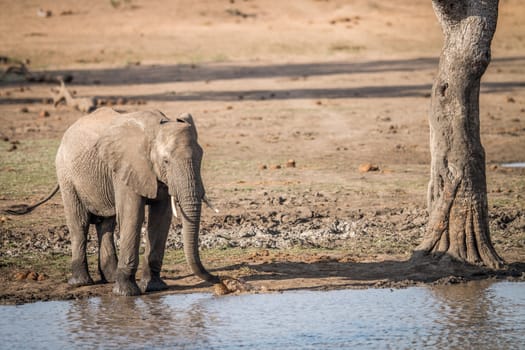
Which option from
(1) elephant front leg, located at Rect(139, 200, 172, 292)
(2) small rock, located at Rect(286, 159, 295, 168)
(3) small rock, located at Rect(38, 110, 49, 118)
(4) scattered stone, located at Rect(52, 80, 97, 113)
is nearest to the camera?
(1) elephant front leg, located at Rect(139, 200, 172, 292)

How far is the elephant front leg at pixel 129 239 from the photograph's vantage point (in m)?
8.44

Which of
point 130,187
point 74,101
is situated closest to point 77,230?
point 130,187

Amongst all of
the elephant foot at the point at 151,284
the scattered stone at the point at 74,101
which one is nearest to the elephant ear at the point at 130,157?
the elephant foot at the point at 151,284

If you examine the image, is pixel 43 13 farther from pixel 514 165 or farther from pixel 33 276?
pixel 33 276

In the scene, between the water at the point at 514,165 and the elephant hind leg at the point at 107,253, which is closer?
the elephant hind leg at the point at 107,253

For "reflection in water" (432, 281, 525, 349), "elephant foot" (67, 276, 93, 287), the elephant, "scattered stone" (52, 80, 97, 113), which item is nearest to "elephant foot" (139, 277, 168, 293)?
the elephant

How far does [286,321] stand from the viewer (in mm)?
7812

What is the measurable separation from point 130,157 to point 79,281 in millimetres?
1279

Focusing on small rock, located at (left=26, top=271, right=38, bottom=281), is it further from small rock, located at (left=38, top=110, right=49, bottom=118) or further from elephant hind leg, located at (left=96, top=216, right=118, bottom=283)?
small rock, located at (left=38, top=110, right=49, bottom=118)

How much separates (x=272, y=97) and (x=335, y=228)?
41.7ft

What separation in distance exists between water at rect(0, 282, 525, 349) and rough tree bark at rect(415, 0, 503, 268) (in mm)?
699

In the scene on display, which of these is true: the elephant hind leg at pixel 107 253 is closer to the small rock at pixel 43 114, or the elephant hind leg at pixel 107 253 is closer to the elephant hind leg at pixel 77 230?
the elephant hind leg at pixel 77 230

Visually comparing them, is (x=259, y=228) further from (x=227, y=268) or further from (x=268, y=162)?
(x=268, y=162)

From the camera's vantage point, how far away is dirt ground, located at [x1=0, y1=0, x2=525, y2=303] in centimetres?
1004
